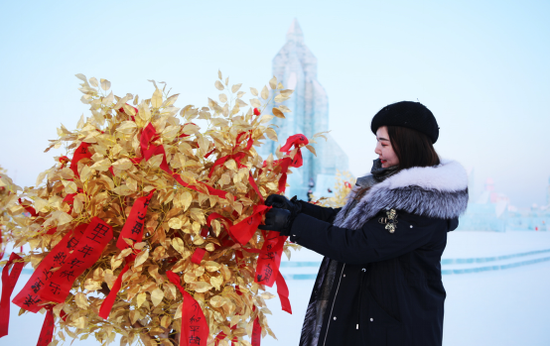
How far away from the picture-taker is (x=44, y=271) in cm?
63

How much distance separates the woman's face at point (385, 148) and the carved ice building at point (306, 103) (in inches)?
520

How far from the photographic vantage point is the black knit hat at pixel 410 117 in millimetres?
1034

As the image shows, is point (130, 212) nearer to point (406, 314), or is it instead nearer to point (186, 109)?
point (186, 109)

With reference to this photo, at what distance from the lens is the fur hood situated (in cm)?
96

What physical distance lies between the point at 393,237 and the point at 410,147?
282 millimetres

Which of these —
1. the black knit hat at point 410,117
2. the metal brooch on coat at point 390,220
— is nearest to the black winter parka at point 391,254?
the metal brooch on coat at point 390,220

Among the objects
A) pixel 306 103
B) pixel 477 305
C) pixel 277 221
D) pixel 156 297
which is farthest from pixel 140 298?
pixel 306 103

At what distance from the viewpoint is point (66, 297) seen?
664 mm

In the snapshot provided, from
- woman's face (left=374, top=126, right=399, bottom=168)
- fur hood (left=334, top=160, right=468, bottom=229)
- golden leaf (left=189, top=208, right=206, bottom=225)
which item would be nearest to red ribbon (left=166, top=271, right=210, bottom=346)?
golden leaf (left=189, top=208, right=206, bottom=225)

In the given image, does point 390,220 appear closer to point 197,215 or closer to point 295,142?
point 295,142

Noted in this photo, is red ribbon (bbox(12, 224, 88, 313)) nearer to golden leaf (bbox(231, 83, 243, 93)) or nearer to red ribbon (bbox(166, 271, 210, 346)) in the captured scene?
red ribbon (bbox(166, 271, 210, 346))

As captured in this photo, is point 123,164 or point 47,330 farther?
point 47,330

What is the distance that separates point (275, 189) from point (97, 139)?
375mm

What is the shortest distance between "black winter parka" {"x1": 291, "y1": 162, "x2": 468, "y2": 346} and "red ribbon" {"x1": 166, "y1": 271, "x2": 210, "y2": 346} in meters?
0.32
